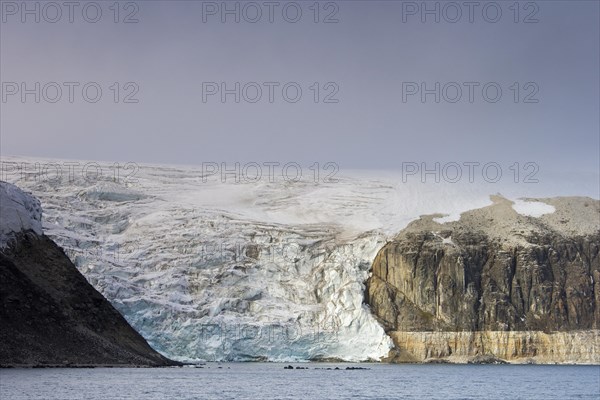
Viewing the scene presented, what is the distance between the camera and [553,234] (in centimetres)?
13625

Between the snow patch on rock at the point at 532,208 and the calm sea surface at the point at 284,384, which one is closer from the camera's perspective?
the calm sea surface at the point at 284,384

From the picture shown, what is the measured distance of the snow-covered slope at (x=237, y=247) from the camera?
382 feet

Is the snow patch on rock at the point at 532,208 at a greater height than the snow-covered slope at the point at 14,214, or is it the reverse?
the snow patch on rock at the point at 532,208

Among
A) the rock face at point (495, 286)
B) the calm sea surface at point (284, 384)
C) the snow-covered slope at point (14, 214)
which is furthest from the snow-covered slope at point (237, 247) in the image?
the snow-covered slope at point (14, 214)

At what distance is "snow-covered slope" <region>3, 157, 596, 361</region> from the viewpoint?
116500 mm

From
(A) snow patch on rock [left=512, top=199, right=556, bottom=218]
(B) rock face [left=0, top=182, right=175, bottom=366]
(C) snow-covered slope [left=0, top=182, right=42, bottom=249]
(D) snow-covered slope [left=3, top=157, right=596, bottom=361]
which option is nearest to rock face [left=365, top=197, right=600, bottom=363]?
(A) snow patch on rock [left=512, top=199, right=556, bottom=218]

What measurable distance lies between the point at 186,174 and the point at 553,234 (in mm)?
55128

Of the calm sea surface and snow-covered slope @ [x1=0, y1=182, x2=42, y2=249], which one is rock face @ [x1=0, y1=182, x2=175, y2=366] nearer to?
snow-covered slope @ [x1=0, y1=182, x2=42, y2=249]

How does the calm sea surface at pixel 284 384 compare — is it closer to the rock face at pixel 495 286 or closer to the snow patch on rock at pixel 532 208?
the rock face at pixel 495 286

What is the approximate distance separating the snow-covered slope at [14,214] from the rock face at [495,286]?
45.2 m

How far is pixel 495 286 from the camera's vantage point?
13350cm

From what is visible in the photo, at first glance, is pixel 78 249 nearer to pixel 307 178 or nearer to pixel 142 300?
pixel 142 300

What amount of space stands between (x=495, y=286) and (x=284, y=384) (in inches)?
2500

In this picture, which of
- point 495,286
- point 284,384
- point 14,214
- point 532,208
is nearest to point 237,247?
point 495,286
